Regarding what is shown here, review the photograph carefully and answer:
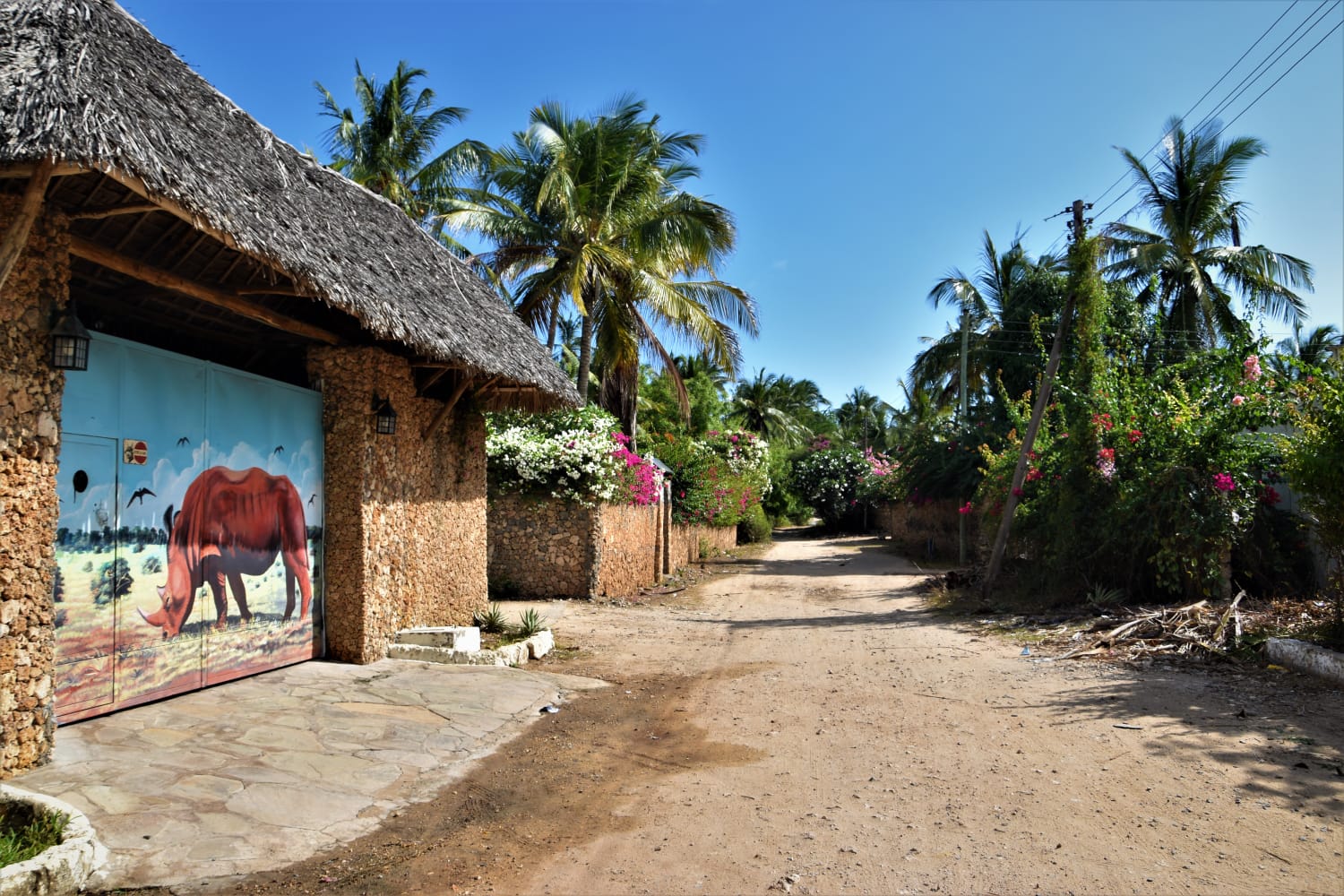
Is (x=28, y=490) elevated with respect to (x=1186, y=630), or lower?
elevated

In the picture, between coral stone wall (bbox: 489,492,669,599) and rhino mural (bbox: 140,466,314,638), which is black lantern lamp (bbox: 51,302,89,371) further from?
coral stone wall (bbox: 489,492,669,599)

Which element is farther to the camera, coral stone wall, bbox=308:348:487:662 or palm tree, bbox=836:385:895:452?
palm tree, bbox=836:385:895:452

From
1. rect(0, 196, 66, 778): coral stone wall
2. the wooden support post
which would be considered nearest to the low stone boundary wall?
rect(0, 196, 66, 778): coral stone wall

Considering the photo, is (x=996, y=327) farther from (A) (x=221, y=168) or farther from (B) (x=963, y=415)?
(A) (x=221, y=168)

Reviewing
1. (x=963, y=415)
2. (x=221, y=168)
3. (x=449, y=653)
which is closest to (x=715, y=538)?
(x=963, y=415)

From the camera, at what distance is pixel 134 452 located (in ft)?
21.4

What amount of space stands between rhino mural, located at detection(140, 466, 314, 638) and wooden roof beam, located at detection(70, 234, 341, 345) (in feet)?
4.58

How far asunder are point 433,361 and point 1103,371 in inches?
410

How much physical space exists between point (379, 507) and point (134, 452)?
9.03 ft

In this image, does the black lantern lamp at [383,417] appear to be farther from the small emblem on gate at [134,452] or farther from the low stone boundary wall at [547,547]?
the low stone boundary wall at [547,547]

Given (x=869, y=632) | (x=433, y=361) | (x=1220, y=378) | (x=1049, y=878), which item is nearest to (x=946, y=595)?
(x=869, y=632)

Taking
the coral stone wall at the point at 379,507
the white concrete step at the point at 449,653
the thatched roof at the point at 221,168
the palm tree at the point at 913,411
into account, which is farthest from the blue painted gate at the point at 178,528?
the palm tree at the point at 913,411

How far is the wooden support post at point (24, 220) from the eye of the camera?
4781mm

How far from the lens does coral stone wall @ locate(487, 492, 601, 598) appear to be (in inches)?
621
